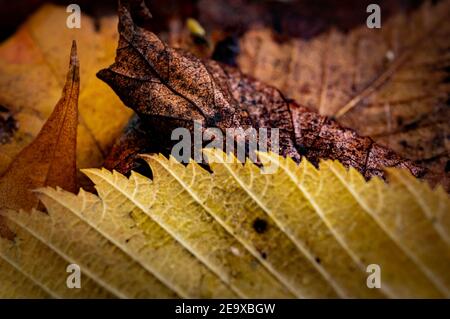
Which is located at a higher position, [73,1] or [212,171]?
[73,1]

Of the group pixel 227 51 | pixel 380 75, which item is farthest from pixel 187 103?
pixel 380 75

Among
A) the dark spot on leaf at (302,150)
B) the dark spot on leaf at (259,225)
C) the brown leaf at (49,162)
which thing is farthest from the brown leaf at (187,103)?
the dark spot on leaf at (259,225)

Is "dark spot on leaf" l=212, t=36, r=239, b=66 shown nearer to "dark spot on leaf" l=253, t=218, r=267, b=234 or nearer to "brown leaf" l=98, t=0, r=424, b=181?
"brown leaf" l=98, t=0, r=424, b=181

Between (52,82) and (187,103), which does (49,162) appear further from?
(52,82)

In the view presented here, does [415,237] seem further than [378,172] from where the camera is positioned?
No
